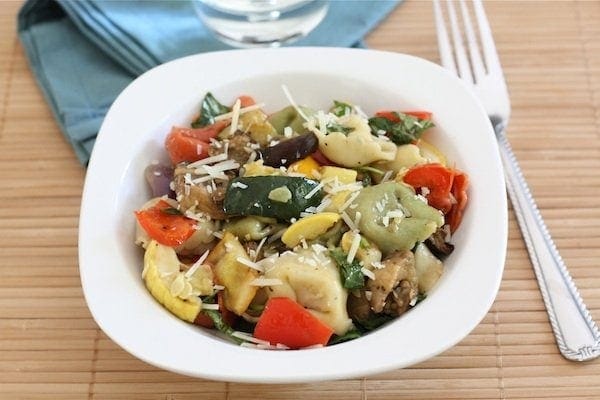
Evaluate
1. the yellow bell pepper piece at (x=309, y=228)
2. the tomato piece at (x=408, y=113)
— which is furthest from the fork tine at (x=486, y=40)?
the yellow bell pepper piece at (x=309, y=228)

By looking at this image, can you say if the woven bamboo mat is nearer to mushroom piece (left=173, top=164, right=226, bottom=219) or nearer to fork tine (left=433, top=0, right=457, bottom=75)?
fork tine (left=433, top=0, right=457, bottom=75)

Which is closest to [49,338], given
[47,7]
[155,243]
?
[155,243]

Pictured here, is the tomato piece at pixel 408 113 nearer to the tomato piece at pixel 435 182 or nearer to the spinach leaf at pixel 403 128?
the spinach leaf at pixel 403 128

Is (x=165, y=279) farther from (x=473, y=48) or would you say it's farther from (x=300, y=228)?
(x=473, y=48)

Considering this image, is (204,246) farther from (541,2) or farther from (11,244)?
(541,2)

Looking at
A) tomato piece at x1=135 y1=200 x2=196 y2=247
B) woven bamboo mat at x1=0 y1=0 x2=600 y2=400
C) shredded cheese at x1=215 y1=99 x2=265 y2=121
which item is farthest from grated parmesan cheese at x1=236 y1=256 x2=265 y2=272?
shredded cheese at x1=215 y1=99 x2=265 y2=121

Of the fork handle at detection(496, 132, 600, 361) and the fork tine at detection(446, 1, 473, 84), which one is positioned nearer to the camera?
the fork handle at detection(496, 132, 600, 361)

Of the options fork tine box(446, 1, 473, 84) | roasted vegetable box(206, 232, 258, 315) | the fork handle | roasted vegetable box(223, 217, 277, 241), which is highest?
roasted vegetable box(223, 217, 277, 241)
